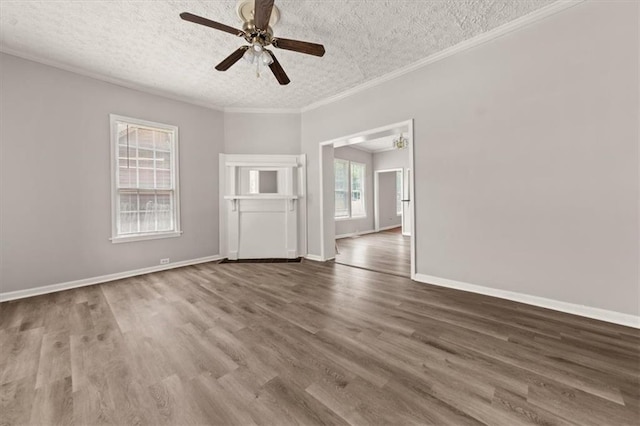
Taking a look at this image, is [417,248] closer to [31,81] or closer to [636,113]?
[636,113]

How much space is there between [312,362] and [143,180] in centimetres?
405

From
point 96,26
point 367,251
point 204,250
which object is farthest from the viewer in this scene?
point 367,251

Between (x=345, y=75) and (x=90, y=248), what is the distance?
14.8 feet

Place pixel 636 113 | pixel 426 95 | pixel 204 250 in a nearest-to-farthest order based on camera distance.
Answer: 1. pixel 636 113
2. pixel 426 95
3. pixel 204 250

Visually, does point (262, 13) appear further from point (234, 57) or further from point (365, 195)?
point (365, 195)

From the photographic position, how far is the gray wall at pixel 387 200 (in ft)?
29.3

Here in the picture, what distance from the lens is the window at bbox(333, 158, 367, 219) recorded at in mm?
7657

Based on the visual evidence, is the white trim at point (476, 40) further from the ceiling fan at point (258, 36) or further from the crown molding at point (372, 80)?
the ceiling fan at point (258, 36)

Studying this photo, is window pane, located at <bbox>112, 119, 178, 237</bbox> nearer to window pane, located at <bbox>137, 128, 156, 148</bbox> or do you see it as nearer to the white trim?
window pane, located at <bbox>137, 128, 156, 148</bbox>

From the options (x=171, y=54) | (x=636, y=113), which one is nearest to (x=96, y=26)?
(x=171, y=54)

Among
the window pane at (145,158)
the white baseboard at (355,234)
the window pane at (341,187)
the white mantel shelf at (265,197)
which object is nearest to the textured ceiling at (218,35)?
the window pane at (145,158)

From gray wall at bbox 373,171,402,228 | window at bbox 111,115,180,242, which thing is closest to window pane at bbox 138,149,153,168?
window at bbox 111,115,180,242

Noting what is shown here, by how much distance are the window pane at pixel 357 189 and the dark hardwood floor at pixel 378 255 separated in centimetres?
157

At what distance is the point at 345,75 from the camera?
3.68 m
